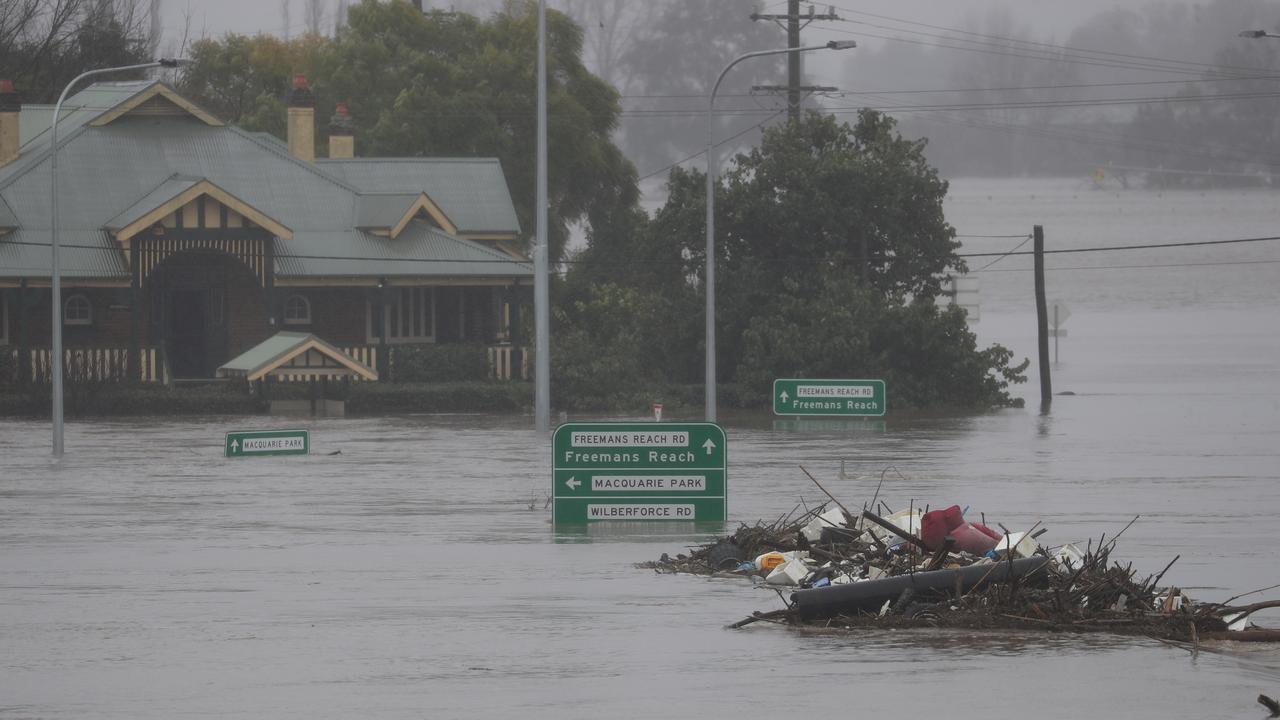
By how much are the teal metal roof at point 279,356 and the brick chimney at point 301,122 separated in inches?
435

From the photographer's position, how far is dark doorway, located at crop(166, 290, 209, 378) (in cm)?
5597

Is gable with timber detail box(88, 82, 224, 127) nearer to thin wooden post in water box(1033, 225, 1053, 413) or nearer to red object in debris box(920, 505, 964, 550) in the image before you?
thin wooden post in water box(1033, 225, 1053, 413)

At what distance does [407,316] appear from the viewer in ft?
191

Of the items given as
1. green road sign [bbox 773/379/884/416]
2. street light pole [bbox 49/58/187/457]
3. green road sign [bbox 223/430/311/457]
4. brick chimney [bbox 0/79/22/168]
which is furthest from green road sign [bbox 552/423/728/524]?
brick chimney [bbox 0/79/22/168]

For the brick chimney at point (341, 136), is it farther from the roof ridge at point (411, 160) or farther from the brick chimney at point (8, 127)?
the brick chimney at point (8, 127)

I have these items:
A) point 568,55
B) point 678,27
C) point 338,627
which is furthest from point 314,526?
point 678,27

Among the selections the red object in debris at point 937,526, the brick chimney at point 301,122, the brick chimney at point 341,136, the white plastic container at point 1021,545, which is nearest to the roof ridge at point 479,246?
the brick chimney at point 301,122

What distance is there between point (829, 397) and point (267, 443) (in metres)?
11.1

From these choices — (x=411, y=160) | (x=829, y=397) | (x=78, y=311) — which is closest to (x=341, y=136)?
(x=411, y=160)

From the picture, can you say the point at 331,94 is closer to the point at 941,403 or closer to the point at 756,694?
the point at 941,403

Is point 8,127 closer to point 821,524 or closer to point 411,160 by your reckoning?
point 411,160

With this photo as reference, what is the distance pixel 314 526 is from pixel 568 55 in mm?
49920

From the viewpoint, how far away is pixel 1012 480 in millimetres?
29297

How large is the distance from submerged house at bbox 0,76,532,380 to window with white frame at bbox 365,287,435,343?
0.23 feet
